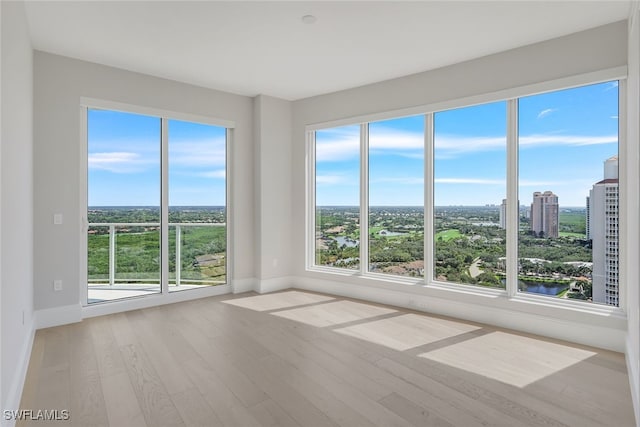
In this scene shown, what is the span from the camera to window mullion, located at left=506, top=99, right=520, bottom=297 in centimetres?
369

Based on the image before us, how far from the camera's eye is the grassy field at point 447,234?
165 inches

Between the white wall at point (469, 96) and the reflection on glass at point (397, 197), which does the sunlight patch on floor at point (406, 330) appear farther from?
the reflection on glass at point (397, 197)

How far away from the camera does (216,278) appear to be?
16.5 feet

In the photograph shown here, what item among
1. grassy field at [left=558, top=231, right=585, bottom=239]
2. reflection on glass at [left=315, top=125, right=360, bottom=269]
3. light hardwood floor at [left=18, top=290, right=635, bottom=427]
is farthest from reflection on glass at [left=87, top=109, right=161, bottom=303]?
grassy field at [left=558, top=231, right=585, bottom=239]

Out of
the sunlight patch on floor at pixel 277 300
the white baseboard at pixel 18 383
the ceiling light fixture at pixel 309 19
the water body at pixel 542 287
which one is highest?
the ceiling light fixture at pixel 309 19

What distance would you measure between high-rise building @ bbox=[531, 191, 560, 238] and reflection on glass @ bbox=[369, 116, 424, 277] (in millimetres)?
1199

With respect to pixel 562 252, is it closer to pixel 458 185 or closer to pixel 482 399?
pixel 458 185

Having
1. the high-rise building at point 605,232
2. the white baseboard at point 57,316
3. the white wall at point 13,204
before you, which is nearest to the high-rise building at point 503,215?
the high-rise building at point 605,232

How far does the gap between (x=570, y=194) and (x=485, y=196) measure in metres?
0.78

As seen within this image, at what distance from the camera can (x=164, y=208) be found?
14.9 ft

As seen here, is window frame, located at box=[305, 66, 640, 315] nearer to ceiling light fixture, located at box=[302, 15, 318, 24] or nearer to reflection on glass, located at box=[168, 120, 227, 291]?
reflection on glass, located at box=[168, 120, 227, 291]

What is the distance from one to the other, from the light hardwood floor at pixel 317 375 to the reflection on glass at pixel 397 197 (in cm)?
92

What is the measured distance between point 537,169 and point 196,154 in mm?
4042

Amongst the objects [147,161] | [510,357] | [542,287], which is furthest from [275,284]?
[542,287]
